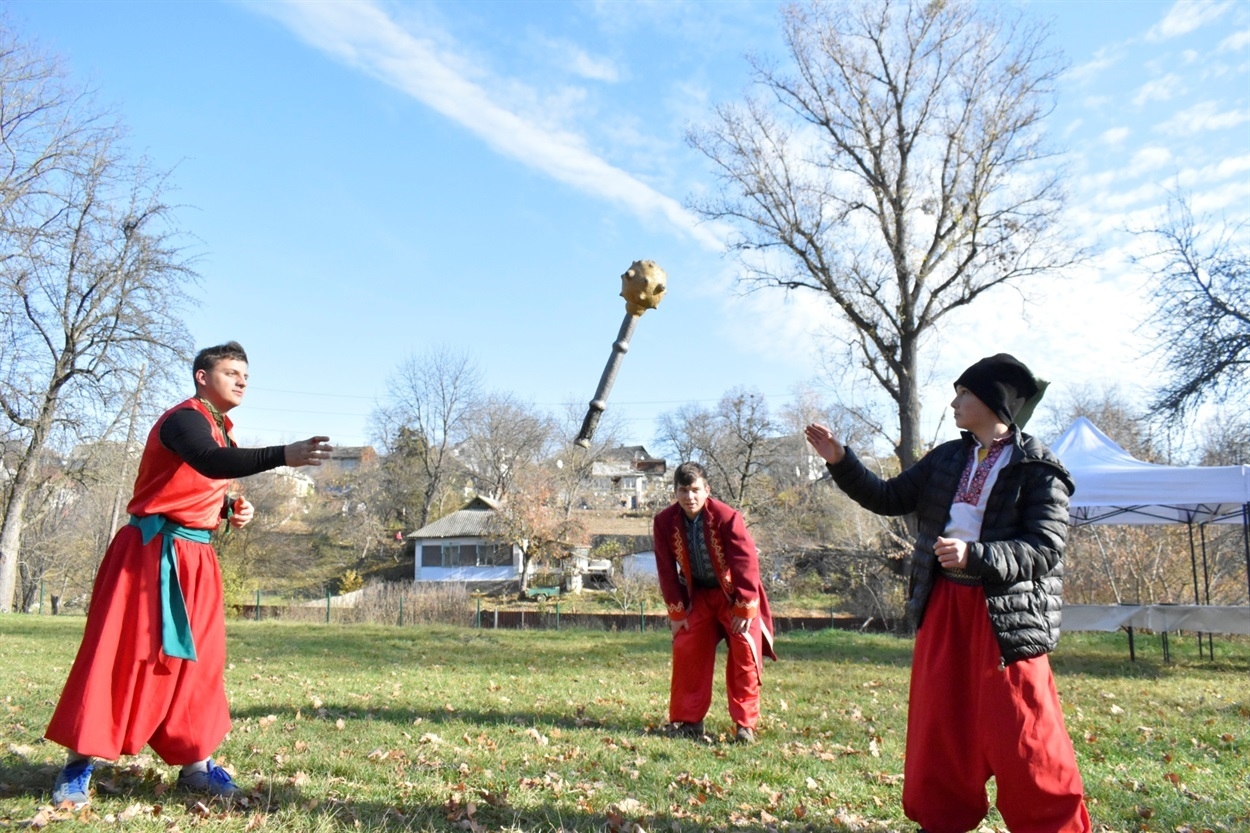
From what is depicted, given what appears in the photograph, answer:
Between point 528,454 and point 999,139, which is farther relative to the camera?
point 528,454

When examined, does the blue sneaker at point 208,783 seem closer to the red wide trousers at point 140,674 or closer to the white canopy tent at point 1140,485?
the red wide trousers at point 140,674

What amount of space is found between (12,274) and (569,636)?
17.2 metres

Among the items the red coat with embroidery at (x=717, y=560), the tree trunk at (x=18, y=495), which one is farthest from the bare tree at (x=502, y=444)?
the red coat with embroidery at (x=717, y=560)

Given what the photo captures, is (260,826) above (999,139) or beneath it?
beneath

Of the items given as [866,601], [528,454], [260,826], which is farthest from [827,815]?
[528,454]

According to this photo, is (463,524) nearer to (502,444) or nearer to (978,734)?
(502,444)

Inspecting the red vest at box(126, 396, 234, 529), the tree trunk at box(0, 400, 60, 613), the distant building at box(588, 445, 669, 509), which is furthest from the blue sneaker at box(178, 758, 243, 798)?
the distant building at box(588, 445, 669, 509)

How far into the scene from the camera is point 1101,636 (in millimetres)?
16688

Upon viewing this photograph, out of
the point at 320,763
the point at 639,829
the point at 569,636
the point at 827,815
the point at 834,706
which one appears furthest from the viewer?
the point at 569,636

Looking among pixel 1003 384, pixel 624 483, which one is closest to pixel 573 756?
pixel 1003 384

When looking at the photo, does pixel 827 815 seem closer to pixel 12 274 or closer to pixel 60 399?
pixel 12 274

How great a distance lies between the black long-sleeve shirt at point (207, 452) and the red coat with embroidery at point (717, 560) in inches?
130

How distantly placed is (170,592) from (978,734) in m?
3.56

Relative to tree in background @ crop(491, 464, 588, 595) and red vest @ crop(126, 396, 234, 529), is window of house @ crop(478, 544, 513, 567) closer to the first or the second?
tree in background @ crop(491, 464, 588, 595)
